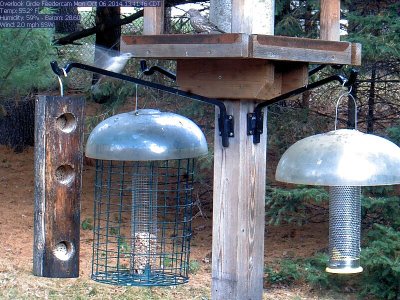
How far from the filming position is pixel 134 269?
13.8 ft

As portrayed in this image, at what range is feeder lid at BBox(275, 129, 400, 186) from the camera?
2875 mm

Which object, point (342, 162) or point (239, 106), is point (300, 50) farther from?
point (342, 162)

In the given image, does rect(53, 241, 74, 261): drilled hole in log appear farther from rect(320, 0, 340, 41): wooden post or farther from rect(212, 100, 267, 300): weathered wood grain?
rect(320, 0, 340, 41): wooden post

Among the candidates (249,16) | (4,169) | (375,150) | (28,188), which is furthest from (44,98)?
(4,169)

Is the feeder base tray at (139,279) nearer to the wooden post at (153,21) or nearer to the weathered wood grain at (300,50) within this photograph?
the wooden post at (153,21)

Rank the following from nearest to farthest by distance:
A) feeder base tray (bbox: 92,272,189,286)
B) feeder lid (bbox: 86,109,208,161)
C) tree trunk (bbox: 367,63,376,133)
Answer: feeder lid (bbox: 86,109,208,161) < feeder base tray (bbox: 92,272,189,286) < tree trunk (bbox: 367,63,376,133)

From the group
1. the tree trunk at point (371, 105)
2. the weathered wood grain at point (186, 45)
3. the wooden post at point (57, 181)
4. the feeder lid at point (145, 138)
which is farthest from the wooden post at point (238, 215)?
the tree trunk at point (371, 105)

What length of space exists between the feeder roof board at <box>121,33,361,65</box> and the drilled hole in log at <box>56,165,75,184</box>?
23.3 inches

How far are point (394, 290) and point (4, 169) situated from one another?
18.3ft

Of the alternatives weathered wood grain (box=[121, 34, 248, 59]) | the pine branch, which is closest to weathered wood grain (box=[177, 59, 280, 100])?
weathered wood grain (box=[121, 34, 248, 59])

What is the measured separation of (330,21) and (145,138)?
3.68 ft

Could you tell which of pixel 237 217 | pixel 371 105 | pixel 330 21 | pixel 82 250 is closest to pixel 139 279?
pixel 237 217

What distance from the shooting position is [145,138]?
10.9 ft

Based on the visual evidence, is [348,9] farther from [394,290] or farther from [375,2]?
[394,290]
